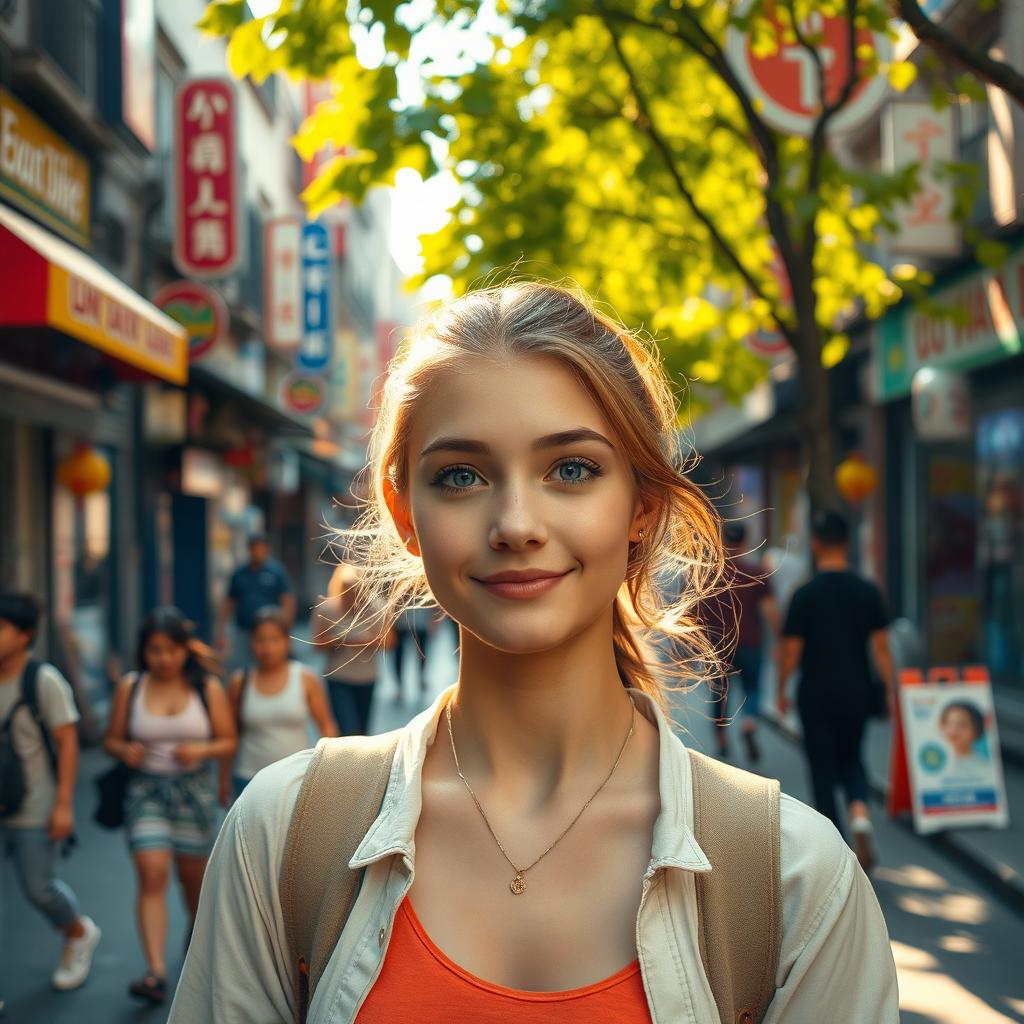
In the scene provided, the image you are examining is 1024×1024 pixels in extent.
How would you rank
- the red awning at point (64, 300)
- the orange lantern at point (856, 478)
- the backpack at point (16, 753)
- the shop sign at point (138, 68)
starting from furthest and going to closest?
the orange lantern at point (856, 478)
the shop sign at point (138, 68)
the red awning at point (64, 300)
the backpack at point (16, 753)

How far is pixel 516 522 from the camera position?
1.66 metres

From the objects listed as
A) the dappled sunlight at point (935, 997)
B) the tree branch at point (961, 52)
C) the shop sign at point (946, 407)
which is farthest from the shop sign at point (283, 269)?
the tree branch at point (961, 52)

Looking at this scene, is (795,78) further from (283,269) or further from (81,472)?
(283,269)

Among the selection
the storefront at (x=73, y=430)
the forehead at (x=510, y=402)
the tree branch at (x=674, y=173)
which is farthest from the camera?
the tree branch at (x=674, y=173)

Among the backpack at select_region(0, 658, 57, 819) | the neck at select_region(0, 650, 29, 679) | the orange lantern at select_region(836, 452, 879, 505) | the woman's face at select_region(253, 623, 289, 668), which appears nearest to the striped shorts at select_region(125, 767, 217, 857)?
the backpack at select_region(0, 658, 57, 819)

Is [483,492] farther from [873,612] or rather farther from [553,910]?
[873,612]

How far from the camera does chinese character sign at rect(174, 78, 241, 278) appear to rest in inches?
A: 570

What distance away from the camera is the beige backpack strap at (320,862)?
172cm

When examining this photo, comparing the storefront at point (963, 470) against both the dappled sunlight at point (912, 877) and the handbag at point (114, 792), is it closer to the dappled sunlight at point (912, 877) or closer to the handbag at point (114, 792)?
the dappled sunlight at point (912, 877)

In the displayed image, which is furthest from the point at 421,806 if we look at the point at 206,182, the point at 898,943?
the point at 206,182

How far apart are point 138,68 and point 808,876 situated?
13.3 metres

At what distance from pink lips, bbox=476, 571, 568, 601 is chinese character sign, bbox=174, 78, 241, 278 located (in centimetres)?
1335

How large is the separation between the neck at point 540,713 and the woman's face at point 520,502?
0.29 feet

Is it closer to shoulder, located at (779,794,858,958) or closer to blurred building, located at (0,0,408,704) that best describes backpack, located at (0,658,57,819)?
blurred building, located at (0,0,408,704)
